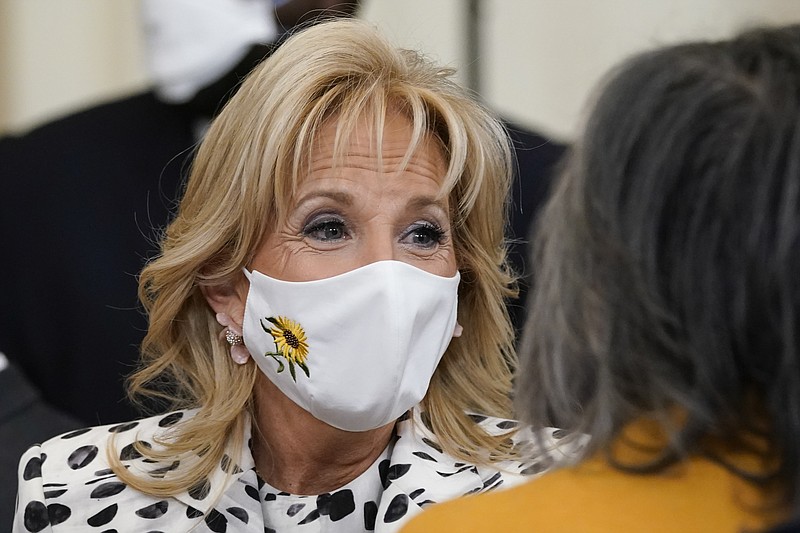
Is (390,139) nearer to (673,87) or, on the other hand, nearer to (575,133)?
(575,133)

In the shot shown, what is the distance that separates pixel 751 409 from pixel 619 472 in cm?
14

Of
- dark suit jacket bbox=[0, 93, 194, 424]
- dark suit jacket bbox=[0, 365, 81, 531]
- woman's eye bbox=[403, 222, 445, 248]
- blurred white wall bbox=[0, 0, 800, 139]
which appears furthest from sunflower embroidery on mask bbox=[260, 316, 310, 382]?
blurred white wall bbox=[0, 0, 800, 139]

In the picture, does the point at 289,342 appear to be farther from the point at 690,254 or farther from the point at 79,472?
the point at 690,254

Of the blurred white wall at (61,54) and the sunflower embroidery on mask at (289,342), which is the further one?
the blurred white wall at (61,54)

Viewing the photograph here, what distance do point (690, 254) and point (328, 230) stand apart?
86cm

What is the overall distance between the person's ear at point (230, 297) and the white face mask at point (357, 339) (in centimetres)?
10

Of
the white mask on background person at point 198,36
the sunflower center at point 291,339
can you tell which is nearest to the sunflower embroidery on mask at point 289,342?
the sunflower center at point 291,339

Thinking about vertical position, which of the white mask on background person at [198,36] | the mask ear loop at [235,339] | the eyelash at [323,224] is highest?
the eyelash at [323,224]

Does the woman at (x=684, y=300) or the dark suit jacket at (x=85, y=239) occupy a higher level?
the woman at (x=684, y=300)

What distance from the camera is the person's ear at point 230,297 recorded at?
6.67 ft

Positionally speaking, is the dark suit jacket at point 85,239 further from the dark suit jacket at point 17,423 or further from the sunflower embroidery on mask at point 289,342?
the sunflower embroidery on mask at point 289,342

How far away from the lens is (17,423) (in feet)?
7.67

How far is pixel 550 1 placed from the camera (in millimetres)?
4223

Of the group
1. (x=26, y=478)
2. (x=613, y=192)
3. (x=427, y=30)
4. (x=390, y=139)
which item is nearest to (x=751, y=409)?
(x=613, y=192)
